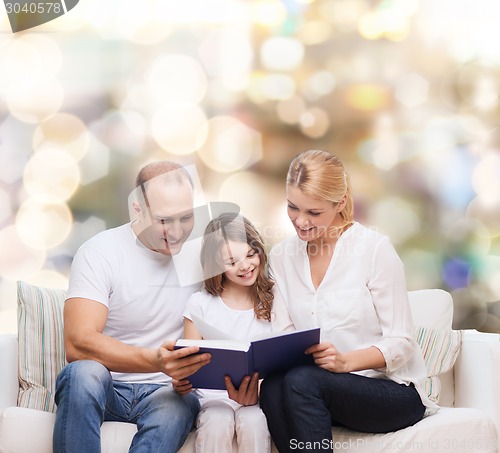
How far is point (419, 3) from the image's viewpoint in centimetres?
281

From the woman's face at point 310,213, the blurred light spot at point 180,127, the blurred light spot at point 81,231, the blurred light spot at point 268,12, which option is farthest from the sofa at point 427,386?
the blurred light spot at point 268,12

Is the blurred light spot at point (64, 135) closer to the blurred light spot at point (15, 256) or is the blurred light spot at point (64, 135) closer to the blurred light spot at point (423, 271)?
the blurred light spot at point (15, 256)

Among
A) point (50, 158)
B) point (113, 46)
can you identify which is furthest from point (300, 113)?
point (50, 158)

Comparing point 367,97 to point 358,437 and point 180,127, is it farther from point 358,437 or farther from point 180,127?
point 358,437

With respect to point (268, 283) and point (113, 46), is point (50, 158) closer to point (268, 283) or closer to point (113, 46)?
point (113, 46)

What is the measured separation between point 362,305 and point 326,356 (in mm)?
207

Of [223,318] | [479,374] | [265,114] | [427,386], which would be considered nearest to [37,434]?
[223,318]

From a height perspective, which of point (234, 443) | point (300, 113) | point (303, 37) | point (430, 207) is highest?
point (303, 37)

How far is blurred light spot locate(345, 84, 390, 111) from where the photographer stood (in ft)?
9.12

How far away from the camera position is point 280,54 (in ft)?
9.09

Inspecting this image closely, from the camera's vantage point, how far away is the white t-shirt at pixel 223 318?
1.92 metres

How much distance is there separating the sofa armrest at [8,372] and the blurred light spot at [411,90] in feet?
5.34

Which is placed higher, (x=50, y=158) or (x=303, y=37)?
(x=303, y=37)

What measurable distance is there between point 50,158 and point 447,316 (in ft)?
4.84
